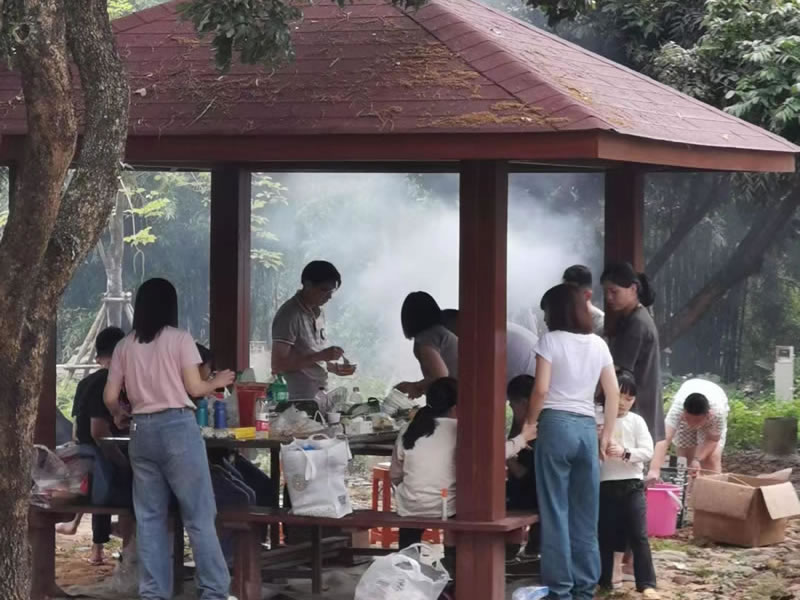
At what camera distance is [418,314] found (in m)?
9.78

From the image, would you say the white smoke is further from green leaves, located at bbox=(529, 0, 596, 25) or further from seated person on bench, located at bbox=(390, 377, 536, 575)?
seated person on bench, located at bbox=(390, 377, 536, 575)

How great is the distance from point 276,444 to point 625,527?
2250mm

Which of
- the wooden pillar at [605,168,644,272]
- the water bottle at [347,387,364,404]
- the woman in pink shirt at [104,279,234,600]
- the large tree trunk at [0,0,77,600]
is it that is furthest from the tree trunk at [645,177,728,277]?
the large tree trunk at [0,0,77,600]

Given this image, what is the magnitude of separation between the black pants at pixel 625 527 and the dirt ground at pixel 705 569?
0.17m

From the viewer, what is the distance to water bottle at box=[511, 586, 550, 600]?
8422 millimetres

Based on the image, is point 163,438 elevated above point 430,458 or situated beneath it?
elevated above

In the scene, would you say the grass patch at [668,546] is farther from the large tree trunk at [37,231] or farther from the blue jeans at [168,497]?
the large tree trunk at [37,231]

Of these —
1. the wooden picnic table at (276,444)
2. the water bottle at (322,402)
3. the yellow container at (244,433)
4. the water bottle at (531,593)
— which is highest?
the water bottle at (322,402)

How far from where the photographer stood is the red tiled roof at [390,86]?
7.81m

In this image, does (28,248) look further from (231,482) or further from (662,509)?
(662,509)

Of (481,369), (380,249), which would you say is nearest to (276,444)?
(481,369)

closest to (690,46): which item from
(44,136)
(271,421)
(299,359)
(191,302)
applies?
(299,359)

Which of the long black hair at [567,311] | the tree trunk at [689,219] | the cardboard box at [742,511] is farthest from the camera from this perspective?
the tree trunk at [689,219]

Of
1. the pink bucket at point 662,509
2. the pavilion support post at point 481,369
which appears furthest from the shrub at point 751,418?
the pavilion support post at point 481,369
